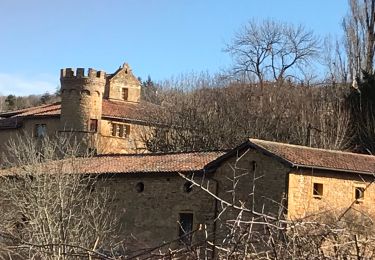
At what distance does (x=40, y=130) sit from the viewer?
4325 cm

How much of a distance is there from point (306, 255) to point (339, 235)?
352 mm

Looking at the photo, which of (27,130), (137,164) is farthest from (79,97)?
(137,164)

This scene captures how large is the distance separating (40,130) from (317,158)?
78.7 ft

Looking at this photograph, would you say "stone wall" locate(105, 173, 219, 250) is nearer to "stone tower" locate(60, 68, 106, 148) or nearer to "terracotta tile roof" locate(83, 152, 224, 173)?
"terracotta tile roof" locate(83, 152, 224, 173)

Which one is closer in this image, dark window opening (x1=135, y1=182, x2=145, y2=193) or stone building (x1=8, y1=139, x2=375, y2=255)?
stone building (x1=8, y1=139, x2=375, y2=255)

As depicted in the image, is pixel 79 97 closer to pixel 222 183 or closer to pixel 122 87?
pixel 122 87

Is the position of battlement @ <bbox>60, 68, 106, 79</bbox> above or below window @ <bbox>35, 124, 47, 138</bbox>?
above

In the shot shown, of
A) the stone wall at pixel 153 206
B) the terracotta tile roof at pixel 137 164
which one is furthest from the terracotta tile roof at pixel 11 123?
the stone wall at pixel 153 206

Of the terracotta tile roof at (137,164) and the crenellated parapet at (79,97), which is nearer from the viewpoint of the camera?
the terracotta tile roof at (137,164)

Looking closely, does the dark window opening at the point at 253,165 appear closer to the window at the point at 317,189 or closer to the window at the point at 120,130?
the window at the point at 317,189

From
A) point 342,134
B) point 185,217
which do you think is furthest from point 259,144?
point 342,134

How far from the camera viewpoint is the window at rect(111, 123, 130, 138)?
142 feet

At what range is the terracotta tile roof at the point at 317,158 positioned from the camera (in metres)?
22.8

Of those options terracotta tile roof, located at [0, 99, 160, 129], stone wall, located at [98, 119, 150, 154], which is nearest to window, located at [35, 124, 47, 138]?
terracotta tile roof, located at [0, 99, 160, 129]
